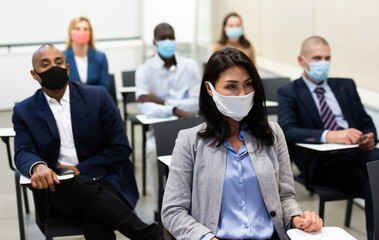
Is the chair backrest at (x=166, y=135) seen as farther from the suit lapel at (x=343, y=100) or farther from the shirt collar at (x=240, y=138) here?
the suit lapel at (x=343, y=100)

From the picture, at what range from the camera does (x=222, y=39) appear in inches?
220

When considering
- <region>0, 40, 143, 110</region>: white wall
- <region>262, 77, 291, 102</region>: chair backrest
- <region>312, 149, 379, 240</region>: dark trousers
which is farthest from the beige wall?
<region>0, 40, 143, 110</region>: white wall

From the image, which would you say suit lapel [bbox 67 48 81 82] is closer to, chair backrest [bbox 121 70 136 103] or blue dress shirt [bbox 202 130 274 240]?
chair backrest [bbox 121 70 136 103]

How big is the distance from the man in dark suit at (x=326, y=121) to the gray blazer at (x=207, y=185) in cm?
104

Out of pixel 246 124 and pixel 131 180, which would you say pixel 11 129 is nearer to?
pixel 131 180

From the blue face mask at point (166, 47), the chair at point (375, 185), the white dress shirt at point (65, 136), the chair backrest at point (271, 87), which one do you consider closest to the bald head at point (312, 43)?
the chair backrest at point (271, 87)

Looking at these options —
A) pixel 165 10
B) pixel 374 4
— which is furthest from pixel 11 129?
pixel 165 10

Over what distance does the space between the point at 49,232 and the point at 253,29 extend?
16.2ft

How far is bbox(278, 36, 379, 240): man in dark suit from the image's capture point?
3.13 meters

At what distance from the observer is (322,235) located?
1.89 m

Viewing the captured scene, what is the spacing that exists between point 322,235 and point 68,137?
168cm

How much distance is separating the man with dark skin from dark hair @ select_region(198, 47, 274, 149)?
189 centimetres

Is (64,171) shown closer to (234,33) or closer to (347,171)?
(347,171)

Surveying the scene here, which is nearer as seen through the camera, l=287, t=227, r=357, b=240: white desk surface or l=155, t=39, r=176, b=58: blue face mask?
l=287, t=227, r=357, b=240: white desk surface
